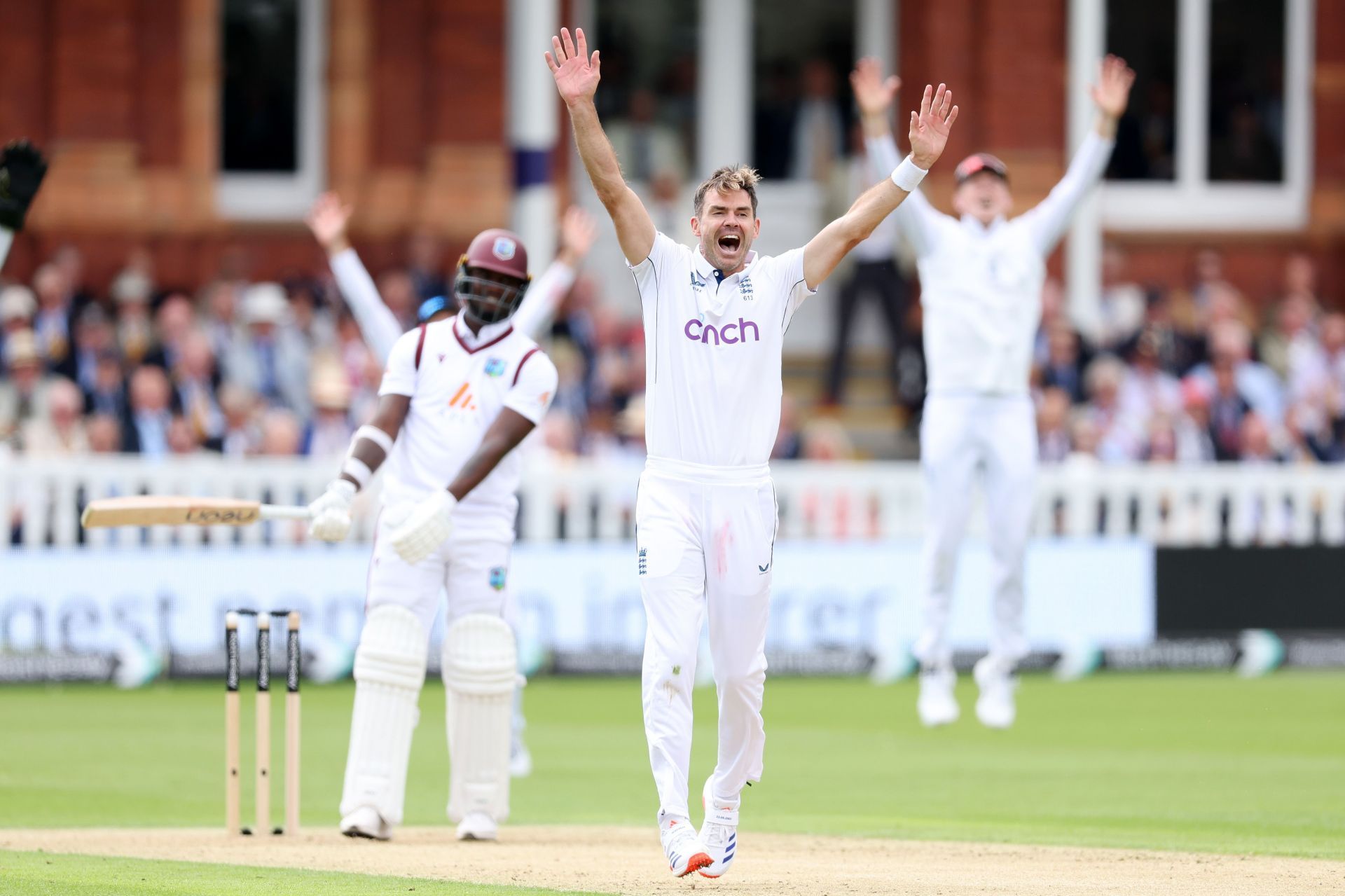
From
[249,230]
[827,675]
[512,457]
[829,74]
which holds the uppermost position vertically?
[829,74]

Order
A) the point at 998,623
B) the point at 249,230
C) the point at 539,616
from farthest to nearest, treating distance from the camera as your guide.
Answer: the point at 249,230, the point at 539,616, the point at 998,623

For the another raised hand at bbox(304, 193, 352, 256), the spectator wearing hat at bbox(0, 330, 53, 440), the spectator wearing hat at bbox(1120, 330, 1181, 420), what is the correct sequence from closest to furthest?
the another raised hand at bbox(304, 193, 352, 256) < the spectator wearing hat at bbox(0, 330, 53, 440) < the spectator wearing hat at bbox(1120, 330, 1181, 420)

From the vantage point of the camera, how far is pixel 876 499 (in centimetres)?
1647

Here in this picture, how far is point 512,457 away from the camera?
913cm

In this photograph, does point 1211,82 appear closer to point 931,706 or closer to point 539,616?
point 539,616

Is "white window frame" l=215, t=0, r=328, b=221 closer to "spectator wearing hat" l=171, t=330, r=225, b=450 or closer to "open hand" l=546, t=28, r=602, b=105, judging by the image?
"spectator wearing hat" l=171, t=330, r=225, b=450

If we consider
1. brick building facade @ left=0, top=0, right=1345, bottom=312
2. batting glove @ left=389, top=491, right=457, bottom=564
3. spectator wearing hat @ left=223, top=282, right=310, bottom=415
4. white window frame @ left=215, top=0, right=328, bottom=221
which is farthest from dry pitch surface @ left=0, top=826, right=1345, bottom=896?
white window frame @ left=215, top=0, right=328, bottom=221

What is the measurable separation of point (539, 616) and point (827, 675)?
204 centimetres

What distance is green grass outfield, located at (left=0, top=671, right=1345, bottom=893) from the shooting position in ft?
31.1

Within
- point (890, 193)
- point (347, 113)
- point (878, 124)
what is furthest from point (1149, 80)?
point (890, 193)

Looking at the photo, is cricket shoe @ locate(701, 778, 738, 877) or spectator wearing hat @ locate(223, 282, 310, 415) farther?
spectator wearing hat @ locate(223, 282, 310, 415)

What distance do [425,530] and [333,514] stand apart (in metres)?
0.35

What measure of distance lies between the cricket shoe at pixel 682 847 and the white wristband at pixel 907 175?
7.09ft

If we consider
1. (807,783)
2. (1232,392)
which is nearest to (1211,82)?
(1232,392)
